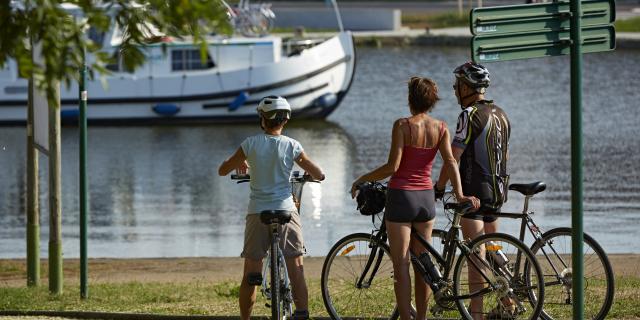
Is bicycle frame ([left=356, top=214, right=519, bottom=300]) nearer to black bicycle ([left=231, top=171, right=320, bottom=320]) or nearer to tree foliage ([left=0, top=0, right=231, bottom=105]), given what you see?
black bicycle ([left=231, top=171, right=320, bottom=320])

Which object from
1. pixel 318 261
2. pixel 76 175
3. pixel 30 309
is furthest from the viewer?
pixel 76 175

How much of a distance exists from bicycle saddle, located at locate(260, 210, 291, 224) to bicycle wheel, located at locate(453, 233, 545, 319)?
42.1 inches

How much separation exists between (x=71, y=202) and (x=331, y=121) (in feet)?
46.1

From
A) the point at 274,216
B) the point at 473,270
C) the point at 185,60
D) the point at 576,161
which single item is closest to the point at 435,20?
the point at 185,60

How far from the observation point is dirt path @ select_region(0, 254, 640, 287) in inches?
463

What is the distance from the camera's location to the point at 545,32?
6758mm

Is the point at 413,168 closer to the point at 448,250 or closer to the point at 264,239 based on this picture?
the point at 448,250

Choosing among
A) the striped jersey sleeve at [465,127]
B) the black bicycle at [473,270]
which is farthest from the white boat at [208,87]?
the striped jersey sleeve at [465,127]

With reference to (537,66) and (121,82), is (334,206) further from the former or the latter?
(537,66)

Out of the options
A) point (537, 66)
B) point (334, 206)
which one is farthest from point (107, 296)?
point (537, 66)

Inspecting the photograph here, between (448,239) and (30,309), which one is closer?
(448,239)

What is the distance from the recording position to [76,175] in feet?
74.9

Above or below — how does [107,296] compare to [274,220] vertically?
below

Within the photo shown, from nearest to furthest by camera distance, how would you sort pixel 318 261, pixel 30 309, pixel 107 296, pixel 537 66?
pixel 30 309 → pixel 107 296 → pixel 318 261 → pixel 537 66
